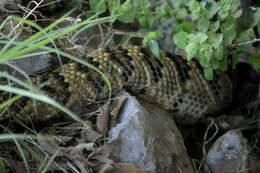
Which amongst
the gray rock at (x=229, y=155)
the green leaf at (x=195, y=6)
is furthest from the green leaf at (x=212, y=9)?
the gray rock at (x=229, y=155)

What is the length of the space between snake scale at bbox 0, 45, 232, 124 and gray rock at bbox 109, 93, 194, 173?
0.27m

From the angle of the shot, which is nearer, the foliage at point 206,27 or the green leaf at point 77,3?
the foliage at point 206,27

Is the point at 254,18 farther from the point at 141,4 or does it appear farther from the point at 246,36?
the point at 141,4

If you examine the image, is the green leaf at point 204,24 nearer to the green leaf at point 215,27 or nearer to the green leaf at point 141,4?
the green leaf at point 215,27

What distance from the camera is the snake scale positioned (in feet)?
6.50

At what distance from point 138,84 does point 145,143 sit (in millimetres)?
598

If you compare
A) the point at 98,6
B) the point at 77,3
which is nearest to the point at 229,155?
the point at 98,6

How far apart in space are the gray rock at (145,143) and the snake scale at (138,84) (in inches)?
10.5

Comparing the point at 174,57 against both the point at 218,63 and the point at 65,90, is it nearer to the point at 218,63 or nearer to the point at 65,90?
the point at 218,63

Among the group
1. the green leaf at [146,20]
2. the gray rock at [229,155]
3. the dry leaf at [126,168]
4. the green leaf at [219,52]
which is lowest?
the gray rock at [229,155]

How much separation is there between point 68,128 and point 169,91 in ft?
3.04

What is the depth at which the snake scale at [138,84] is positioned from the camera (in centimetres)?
198

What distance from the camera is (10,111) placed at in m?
1.81

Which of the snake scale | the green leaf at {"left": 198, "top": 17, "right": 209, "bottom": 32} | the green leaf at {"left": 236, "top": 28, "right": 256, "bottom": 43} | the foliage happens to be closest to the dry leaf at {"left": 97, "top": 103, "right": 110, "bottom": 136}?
the snake scale
